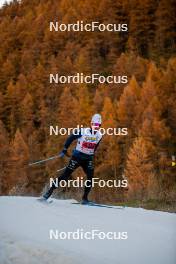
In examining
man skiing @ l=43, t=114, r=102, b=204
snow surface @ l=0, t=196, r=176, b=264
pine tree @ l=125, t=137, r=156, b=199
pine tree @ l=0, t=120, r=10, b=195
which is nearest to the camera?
snow surface @ l=0, t=196, r=176, b=264

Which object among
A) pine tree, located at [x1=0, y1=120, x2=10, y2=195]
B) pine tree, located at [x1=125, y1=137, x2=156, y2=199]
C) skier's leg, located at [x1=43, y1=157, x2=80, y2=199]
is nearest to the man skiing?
skier's leg, located at [x1=43, y1=157, x2=80, y2=199]

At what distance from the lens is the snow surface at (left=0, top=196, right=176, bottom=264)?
3.70 meters

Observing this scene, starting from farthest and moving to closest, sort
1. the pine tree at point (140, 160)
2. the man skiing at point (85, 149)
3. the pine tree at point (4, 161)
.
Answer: the pine tree at point (140, 160)
the pine tree at point (4, 161)
the man skiing at point (85, 149)

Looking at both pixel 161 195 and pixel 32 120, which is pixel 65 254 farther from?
pixel 32 120

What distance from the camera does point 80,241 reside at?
423cm

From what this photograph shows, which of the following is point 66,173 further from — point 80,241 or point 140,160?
point 140,160

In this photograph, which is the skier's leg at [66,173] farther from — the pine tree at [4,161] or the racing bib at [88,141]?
the pine tree at [4,161]

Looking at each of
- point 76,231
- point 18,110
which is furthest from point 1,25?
point 76,231

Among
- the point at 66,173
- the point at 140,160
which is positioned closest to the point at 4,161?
the point at 140,160

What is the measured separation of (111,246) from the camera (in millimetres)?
4098

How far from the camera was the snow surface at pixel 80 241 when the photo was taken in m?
3.70

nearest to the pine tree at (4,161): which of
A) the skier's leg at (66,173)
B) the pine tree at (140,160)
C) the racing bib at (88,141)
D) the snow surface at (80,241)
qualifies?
the pine tree at (140,160)

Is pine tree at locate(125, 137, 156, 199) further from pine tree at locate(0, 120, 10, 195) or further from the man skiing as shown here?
the man skiing

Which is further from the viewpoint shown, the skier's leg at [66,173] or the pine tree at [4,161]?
the pine tree at [4,161]
